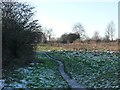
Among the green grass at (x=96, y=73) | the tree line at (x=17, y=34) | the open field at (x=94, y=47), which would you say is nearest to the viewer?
the green grass at (x=96, y=73)

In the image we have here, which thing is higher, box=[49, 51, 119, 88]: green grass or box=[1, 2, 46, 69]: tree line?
box=[1, 2, 46, 69]: tree line

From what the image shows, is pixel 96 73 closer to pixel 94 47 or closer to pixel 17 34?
pixel 17 34

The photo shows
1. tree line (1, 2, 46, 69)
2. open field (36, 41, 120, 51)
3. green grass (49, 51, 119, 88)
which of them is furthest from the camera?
open field (36, 41, 120, 51)

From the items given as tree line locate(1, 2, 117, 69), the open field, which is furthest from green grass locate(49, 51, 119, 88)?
the open field

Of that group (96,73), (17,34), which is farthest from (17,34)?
(96,73)

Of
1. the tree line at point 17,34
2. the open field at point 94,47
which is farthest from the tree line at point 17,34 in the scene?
the open field at point 94,47

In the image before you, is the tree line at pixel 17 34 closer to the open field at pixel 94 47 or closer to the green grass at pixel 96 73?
the green grass at pixel 96 73

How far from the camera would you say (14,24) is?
28.9 metres

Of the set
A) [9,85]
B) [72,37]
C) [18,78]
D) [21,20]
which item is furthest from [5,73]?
[72,37]

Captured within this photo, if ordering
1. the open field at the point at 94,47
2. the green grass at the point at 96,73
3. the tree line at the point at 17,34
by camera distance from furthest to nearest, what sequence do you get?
the open field at the point at 94,47 < the tree line at the point at 17,34 < the green grass at the point at 96,73

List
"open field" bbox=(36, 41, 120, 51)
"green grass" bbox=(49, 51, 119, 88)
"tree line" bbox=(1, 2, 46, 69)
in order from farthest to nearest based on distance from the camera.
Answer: "open field" bbox=(36, 41, 120, 51) → "tree line" bbox=(1, 2, 46, 69) → "green grass" bbox=(49, 51, 119, 88)

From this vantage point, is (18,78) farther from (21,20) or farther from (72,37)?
(72,37)

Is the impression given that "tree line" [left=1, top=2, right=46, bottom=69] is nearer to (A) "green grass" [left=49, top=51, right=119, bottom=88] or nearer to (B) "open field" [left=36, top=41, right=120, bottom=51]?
(A) "green grass" [left=49, top=51, right=119, bottom=88]

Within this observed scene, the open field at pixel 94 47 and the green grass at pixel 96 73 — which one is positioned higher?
the open field at pixel 94 47
